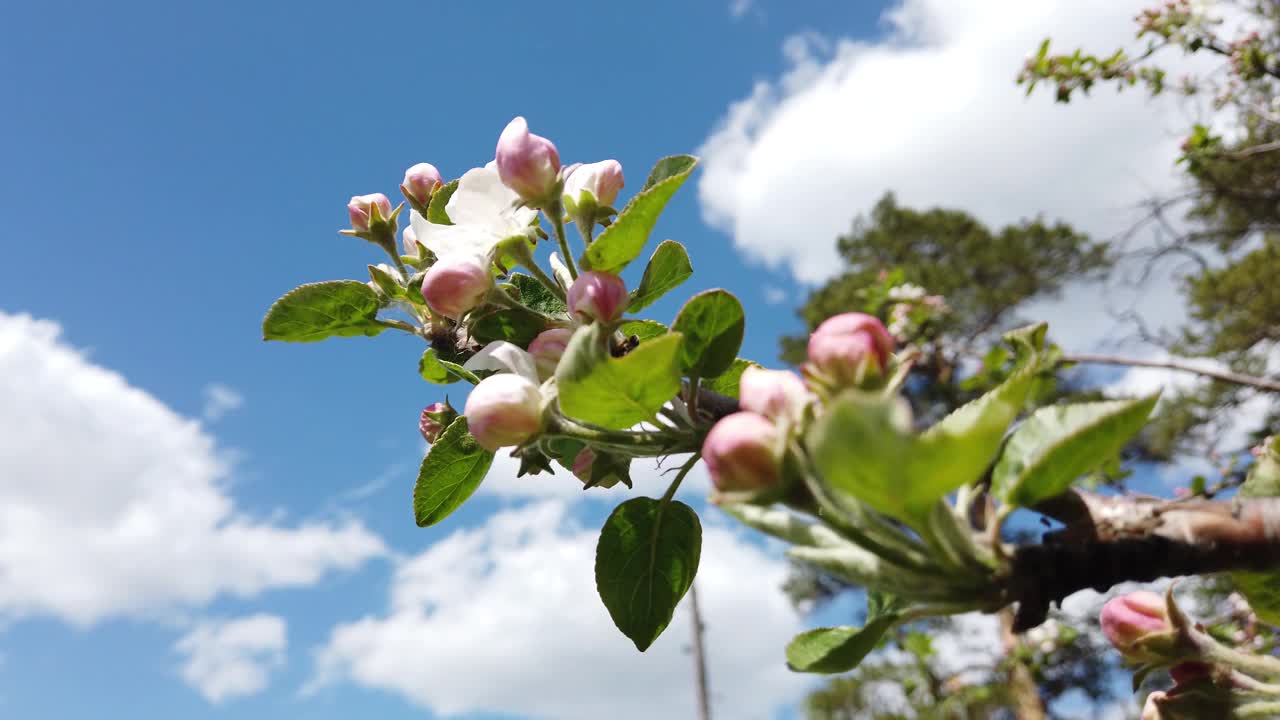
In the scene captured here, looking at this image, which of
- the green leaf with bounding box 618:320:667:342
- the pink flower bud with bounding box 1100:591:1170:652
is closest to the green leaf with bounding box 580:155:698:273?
the green leaf with bounding box 618:320:667:342

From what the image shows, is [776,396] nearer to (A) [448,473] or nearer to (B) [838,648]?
(B) [838,648]

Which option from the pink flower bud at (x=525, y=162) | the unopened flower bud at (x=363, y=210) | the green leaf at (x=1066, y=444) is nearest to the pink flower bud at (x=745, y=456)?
the green leaf at (x=1066, y=444)

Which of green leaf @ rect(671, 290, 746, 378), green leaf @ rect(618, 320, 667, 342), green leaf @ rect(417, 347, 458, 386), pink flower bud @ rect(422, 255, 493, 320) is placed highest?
green leaf @ rect(417, 347, 458, 386)

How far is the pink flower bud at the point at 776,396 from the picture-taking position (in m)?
0.46

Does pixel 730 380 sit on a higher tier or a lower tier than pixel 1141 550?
higher

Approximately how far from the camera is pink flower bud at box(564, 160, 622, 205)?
75 cm

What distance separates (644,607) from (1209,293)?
11.0 m

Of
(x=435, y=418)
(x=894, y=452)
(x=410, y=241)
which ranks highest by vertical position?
(x=410, y=241)

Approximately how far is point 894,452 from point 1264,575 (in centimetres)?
39

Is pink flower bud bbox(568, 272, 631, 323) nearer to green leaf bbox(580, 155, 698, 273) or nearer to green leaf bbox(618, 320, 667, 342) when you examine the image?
green leaf bbox(580, 155, 698, 273)

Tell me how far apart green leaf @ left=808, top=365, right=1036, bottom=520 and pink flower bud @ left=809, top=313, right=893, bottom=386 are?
7 cm

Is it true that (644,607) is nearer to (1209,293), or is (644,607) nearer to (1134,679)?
(1134,679)

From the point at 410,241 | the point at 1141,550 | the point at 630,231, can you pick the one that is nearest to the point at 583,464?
the point at 630,231

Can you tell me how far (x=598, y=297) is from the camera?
24.6 inches
